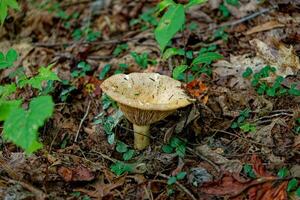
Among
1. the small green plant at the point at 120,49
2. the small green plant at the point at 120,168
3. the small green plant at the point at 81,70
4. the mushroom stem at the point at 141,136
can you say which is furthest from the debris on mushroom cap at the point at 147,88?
the small green plant at the point at 120,49

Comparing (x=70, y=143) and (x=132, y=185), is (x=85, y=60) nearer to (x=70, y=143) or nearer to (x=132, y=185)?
(x=70, y=143)

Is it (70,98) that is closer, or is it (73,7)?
(70,98)

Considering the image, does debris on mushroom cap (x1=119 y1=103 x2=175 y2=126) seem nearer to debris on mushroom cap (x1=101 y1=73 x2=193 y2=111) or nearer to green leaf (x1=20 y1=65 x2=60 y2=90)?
debris on mushroom cap (x1=101 y1=73 x2=193 y2=111)

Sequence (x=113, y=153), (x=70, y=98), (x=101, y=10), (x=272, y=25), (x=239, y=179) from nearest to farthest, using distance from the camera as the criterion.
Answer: (x=239, y=179) → (x=113, y=153) → (x=70, y=98) → (x=272, y=25) → (x=101, y=10)

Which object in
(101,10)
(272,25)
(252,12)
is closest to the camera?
(272,25)

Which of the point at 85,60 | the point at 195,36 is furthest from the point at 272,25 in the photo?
the point at 85,60

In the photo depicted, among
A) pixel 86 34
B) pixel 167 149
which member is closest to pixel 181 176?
pixel 167 149
